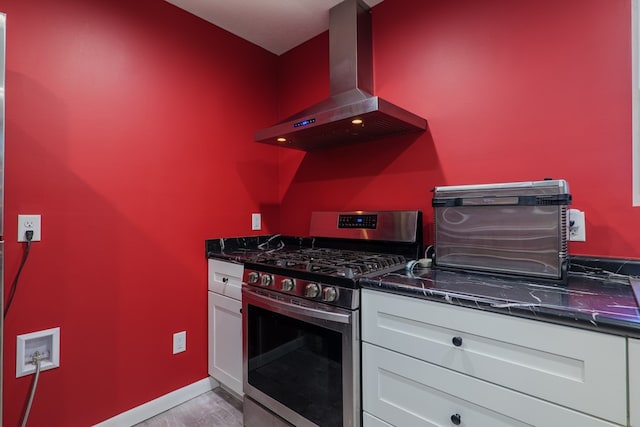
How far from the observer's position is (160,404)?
5.92ft

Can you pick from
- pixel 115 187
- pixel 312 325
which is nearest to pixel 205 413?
pixel 312 325

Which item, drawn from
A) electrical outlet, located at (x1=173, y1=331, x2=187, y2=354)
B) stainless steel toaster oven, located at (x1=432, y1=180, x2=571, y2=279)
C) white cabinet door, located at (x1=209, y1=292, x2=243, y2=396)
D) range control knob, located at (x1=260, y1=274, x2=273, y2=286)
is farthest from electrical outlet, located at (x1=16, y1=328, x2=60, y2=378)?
stainless steel toaster oven, located at (x1=432, y1=180, x2=571, y2=279)

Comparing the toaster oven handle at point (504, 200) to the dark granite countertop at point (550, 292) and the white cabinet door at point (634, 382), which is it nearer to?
the dark granite countertop at point (550, 292)

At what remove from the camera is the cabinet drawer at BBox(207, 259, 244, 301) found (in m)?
1.81

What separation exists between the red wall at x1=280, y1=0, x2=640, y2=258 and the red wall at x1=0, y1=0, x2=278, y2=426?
0.97 m

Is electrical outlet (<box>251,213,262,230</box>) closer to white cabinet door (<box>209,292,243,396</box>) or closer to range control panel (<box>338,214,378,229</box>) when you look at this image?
white cabinet door (<box>209,292,243,396</box>)

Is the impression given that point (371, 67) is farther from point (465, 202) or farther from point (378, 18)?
point (465, 202)

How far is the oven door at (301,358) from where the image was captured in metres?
1.25

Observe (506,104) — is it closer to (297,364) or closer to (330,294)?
(330,294)

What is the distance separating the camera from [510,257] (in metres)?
1.26

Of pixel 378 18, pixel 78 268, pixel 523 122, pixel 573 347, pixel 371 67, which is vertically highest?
pixel 378 18

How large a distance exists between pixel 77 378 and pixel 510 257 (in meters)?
2.11

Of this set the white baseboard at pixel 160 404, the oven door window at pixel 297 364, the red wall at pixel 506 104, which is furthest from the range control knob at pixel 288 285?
the white baseboard at pixel 160 404

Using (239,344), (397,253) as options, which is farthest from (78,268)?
(397,253)
